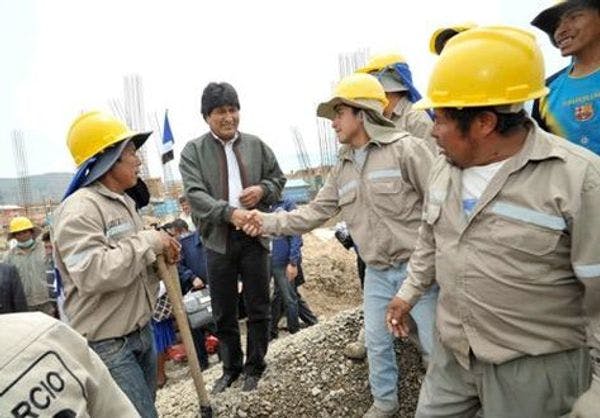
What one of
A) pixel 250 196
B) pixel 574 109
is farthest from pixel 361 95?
pixel 574 109

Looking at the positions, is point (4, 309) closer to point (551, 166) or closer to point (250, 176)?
point (250, 176)

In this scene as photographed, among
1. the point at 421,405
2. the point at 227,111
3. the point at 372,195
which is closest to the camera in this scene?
the point at 421,405

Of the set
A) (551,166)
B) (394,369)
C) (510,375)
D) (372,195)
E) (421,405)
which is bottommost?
(394,369)

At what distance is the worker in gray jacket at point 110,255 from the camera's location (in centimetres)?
227

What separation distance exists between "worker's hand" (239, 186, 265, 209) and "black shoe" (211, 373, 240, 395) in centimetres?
142

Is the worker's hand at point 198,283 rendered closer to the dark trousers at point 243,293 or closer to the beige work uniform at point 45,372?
the dark trousers at point 243,293

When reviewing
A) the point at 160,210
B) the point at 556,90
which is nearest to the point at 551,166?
the point at 556,90

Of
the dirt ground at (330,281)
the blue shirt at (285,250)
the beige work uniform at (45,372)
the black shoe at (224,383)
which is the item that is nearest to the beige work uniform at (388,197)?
the black shoe at (224,383)

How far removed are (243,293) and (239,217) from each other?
2.23ft

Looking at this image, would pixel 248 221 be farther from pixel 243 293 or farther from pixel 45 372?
pixel 45 372

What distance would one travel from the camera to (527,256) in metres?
1.76

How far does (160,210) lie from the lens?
20062 mm

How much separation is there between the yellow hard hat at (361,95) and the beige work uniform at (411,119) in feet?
2.43

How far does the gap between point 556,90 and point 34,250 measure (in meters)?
7.50
